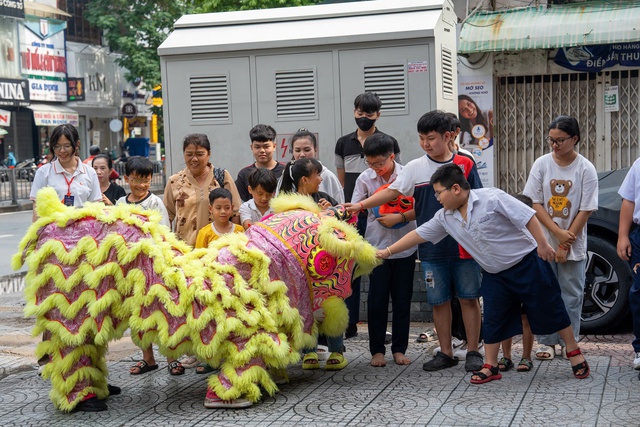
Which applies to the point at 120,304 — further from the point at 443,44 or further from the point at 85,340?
the point at 443,44

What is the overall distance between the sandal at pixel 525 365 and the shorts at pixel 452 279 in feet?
1.77

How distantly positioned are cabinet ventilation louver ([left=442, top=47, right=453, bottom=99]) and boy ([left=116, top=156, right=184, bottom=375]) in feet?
10.7

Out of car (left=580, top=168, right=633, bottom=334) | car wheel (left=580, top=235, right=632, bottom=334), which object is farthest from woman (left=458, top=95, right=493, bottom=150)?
car wheel (left=580, top=235, right=632, bottom=334)

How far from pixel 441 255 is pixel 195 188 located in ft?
6.04

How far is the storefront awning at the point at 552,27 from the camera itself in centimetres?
1234

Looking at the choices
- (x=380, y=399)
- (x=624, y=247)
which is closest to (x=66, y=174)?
(x=380, y=399)

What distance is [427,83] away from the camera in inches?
334

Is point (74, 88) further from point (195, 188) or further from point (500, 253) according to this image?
point (500, 253)

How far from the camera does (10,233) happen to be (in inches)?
744

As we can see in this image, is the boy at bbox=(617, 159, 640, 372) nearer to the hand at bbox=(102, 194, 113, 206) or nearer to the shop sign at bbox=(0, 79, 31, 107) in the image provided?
the hand at bbox=(102, 194, 113, 206)

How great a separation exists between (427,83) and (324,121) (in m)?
1.03

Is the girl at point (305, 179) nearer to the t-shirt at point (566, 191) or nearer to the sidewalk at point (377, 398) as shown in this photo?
the sidewalk at point (377, 398)

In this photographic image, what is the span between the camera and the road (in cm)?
1406

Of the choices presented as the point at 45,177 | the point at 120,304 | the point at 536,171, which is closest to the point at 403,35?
the point at 536,171
